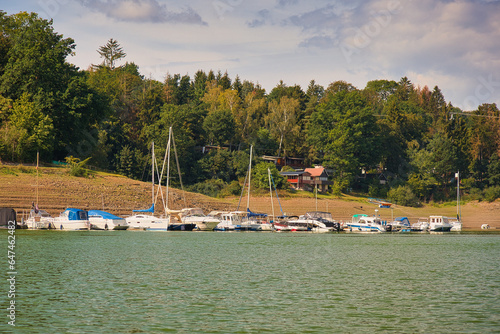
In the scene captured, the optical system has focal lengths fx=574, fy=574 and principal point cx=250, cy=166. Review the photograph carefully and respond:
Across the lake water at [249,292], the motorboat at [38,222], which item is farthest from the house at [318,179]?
the lake water at [249,292]

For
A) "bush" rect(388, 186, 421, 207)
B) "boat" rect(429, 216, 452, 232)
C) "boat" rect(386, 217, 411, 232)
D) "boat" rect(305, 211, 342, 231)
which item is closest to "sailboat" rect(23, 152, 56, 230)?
"boat" rect(305, 211, 342, 231)

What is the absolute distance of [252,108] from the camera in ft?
469

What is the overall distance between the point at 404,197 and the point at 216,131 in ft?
143

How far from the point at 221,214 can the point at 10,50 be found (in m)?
49.3

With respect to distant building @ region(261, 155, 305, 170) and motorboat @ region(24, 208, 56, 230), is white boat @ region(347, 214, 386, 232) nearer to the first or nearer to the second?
motorboat @ region(24, 208, 56, 230)

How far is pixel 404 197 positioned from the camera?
385 feet

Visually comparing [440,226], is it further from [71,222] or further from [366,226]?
[71,222]

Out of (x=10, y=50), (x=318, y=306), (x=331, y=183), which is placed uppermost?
(x=10, y=50)

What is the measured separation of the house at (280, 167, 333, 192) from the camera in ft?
403

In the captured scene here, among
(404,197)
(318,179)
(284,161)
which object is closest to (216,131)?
(284,161)

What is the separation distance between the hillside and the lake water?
110ft

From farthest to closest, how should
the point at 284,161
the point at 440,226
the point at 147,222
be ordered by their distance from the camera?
the point at 284,161
the point at 440,226
the point at 147,222

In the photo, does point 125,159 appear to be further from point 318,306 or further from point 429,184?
point 318,306

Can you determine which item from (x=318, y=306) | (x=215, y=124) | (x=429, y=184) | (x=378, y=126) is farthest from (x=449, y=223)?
(x=318, y=306)
